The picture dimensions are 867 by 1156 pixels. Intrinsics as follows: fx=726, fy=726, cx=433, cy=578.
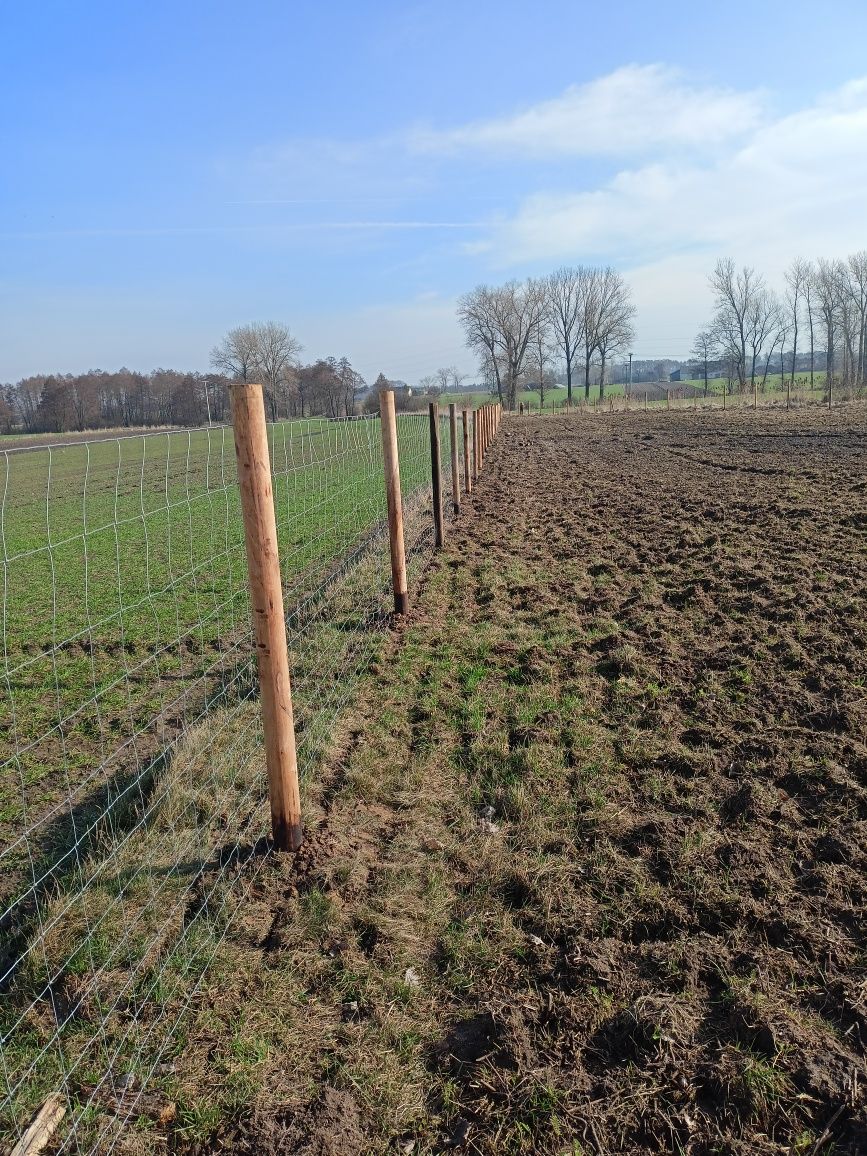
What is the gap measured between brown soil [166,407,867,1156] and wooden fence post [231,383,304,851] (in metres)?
0.26

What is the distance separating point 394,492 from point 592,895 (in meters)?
4.05

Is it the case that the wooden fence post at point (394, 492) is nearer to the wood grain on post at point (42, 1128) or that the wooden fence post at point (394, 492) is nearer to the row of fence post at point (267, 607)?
the row of fence post at point (267, 607)

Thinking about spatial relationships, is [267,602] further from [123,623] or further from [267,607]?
[123,623]

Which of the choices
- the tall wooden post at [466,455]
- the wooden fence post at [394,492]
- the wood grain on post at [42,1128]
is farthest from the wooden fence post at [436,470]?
the wood grain on post at [42,1128]

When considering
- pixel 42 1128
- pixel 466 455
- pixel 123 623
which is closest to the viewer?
pixel 42 1128

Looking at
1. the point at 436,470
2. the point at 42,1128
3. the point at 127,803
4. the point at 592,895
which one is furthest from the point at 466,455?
the point at 42,1128

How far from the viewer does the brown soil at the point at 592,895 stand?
2078mm

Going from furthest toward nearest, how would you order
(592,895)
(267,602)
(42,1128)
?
(267,602) → (592,895) → (42,1128)

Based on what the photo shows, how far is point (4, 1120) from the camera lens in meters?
2.05

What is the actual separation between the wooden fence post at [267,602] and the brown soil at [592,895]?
0.86 feet

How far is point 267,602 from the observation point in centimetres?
308

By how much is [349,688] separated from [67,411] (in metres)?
22.2

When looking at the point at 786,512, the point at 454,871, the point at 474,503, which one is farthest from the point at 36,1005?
the point at 474,503

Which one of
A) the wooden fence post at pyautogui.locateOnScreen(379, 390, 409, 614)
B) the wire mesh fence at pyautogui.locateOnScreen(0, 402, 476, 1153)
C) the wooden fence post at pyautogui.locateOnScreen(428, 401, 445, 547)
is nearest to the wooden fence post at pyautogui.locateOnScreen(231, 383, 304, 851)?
the wire mesh fence at pyautogui.locateOnScreen(0, 402, 476, 1153)
